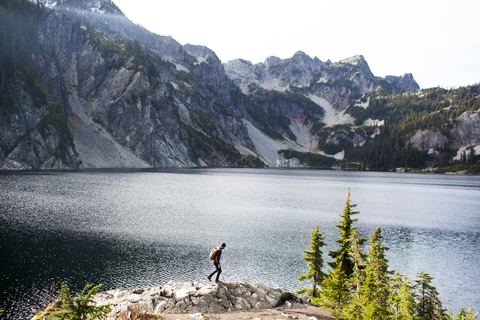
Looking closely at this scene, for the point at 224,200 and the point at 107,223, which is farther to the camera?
the point at 224,200

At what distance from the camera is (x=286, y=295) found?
21.8m

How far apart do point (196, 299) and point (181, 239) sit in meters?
23.9

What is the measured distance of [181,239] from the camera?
41.9m

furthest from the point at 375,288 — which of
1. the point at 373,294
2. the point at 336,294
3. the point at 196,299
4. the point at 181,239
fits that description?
the point at 181,239

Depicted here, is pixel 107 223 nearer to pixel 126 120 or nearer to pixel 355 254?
pixel 355 254

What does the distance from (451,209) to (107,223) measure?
259 feet

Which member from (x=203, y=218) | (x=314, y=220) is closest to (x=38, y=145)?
(x=203, y=218)

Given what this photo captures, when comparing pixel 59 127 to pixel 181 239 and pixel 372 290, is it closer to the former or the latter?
pixel 181 239

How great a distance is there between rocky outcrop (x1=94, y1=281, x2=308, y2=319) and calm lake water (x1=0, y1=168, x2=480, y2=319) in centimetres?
776

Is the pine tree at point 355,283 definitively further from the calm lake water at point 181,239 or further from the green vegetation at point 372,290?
the calm lake water at point 181,239

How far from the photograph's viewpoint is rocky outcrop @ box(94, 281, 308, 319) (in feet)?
59.7

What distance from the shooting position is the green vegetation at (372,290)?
52.2 feet

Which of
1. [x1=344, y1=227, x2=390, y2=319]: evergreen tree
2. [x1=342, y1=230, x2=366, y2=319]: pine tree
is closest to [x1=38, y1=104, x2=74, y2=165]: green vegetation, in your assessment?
[x1=342, y1=230, x2=366, y2=319]: pine tree

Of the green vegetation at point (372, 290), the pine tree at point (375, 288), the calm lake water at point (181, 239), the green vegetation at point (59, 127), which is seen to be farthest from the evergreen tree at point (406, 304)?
the green vegetation at point (59, 127)
